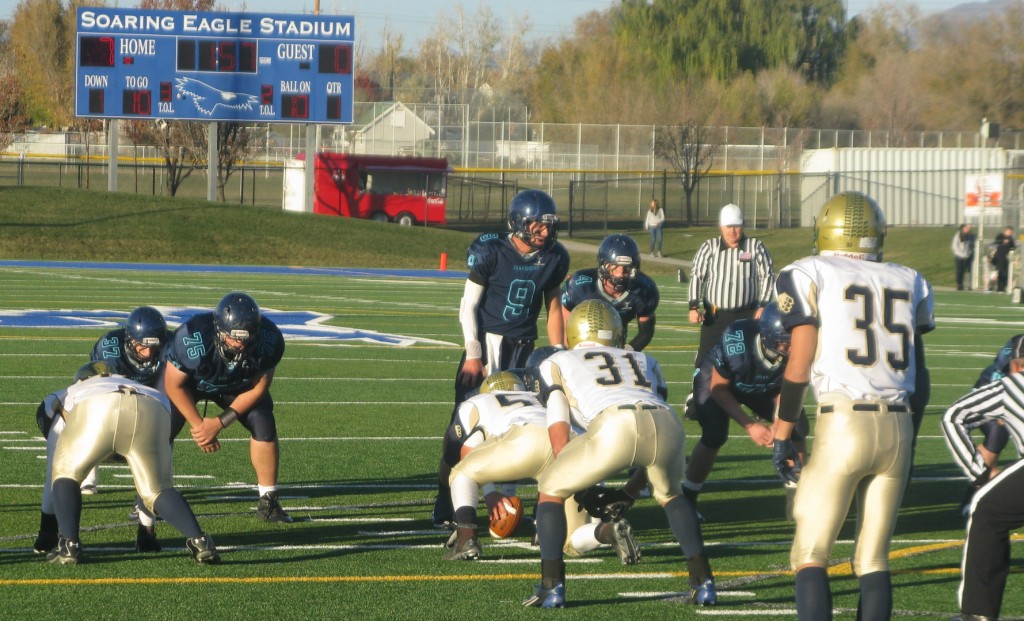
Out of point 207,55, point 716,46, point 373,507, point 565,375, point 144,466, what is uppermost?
point 716,46

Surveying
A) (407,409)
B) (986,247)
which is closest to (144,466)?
(407,409)

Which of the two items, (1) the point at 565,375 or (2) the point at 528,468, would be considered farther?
(2) the point at 528,468

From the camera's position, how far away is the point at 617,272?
8055 millimetres

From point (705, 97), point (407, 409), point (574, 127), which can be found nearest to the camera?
point (407, 409)

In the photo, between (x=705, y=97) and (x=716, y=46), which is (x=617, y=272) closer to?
(x=705, y=97)

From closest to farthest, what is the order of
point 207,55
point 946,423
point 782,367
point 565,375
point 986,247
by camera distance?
point 946,423
point 565,375
point 782,367
point 986,247
point 207,55

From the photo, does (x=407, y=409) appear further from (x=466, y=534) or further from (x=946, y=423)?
(x=946, y=423)

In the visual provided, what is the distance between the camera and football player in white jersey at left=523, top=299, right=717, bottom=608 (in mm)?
5512

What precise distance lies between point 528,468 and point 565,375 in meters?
0.61

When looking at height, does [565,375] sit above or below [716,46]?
below

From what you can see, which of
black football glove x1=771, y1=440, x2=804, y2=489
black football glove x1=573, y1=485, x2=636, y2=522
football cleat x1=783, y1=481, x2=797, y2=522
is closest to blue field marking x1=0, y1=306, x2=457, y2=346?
football cleat x1=783, y1=481, x2=797, y2=522

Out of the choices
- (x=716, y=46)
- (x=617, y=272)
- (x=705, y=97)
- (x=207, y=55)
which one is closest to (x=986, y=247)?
(x=207, y=55)

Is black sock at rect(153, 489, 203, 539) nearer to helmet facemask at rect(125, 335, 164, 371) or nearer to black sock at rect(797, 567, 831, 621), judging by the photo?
helmet facemask at rect(125, 335, 164, 371)

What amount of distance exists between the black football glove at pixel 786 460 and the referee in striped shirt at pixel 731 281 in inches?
101
